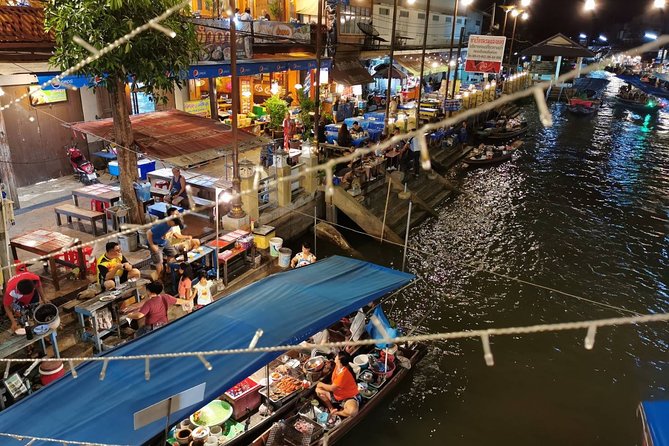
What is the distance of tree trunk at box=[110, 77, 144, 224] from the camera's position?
38.4 ft

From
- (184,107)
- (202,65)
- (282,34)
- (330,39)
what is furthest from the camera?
(330,39)

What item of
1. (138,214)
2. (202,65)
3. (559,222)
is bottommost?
(559,222)

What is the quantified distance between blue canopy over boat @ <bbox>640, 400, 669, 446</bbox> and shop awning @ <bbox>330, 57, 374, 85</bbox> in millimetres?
22818

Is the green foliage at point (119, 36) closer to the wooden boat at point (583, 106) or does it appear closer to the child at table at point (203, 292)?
the child at table at point (203, 292)

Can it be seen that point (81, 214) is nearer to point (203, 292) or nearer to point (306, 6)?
point (203, 292)

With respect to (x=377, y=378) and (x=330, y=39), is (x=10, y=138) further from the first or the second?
(x=330, y=39)

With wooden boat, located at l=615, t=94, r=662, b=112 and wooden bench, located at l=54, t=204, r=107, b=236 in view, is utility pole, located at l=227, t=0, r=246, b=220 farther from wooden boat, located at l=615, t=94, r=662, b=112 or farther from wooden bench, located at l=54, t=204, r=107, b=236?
wooden boat, located at l=615, t=94, r=662, b=112

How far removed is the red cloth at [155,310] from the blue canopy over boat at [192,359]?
1.49m

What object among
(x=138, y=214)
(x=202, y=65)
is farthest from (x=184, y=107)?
(x=138, y=214)

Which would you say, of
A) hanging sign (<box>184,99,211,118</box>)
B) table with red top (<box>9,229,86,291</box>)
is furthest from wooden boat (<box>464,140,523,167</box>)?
table with red top (<box>9,229,86,291</box>)

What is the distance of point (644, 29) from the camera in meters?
100

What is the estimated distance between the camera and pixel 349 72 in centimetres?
2797

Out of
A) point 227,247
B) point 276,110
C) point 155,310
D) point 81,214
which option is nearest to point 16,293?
point 155,310

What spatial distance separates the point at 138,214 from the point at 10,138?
5.74 meters
